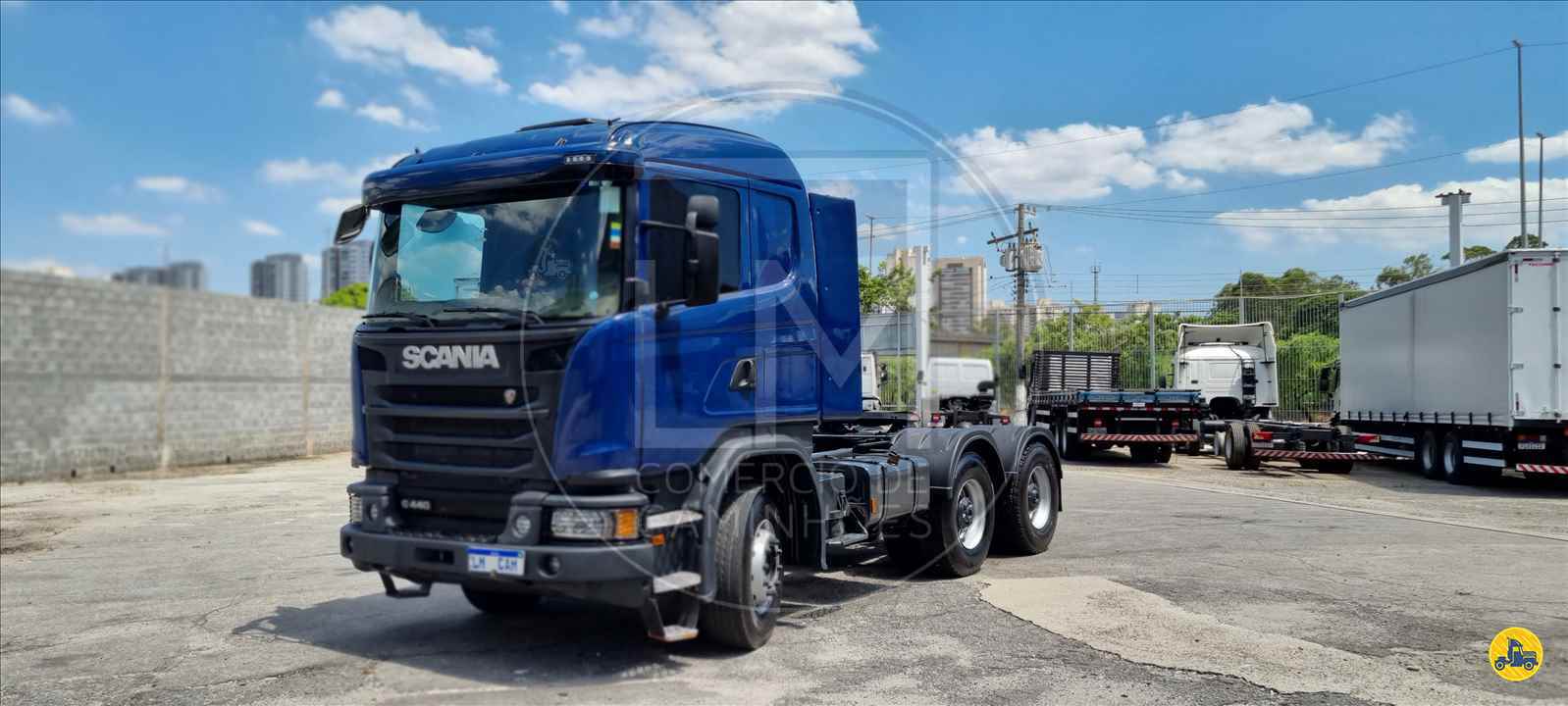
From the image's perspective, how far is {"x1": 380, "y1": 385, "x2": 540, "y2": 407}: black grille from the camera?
5.47 m

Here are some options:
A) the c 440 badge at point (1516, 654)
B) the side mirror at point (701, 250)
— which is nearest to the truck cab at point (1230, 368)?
the c 440 badge at point (1516, 654)

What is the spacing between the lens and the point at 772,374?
21.8 ft

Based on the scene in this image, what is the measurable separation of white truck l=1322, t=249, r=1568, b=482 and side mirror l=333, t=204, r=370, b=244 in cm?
1557

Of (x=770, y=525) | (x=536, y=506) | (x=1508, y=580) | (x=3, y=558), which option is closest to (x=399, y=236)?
(x=536, y=506)

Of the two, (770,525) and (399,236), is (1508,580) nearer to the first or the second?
(770,525)

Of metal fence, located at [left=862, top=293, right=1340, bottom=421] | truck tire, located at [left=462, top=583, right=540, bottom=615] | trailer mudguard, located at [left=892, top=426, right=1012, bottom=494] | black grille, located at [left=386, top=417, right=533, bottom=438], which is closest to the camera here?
black grille, located at [left=386, top=417, right=533, bottom=438]

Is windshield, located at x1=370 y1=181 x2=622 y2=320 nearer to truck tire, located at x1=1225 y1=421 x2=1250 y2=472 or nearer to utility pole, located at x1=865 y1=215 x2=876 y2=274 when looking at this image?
utility pole, located at x1=865 y1=215 x2=876 y2=274

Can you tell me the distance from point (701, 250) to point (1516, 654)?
5.27 metres

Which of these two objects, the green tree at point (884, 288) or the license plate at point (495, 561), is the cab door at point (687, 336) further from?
the green tree at point (884, 288)

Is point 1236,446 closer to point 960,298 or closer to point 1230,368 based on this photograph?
point 1230,368

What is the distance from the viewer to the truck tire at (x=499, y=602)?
23.5 feet

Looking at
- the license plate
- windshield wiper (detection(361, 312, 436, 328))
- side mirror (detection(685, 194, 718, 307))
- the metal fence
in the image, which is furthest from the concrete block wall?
side mirror (detection(685, 194, 718, 307))

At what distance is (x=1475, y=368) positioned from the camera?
16.0 metres

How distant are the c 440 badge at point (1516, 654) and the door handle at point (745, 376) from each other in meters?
4.46
